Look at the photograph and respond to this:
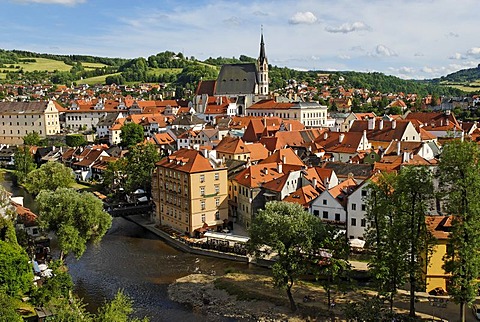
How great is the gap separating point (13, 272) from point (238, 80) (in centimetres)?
9217

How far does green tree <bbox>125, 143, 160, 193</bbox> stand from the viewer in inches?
2108

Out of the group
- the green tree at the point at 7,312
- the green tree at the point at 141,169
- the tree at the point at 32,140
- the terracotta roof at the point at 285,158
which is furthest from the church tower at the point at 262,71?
the green tree at the point at 7,312

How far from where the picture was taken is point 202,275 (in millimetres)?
33750

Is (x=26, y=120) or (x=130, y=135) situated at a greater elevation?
(x=26, y=120)

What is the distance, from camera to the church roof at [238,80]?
114 metres

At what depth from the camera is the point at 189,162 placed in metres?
41.5

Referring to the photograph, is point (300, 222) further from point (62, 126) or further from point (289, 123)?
point (62, 126)

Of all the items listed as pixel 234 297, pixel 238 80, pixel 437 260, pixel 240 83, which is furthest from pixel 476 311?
pixel 238 80

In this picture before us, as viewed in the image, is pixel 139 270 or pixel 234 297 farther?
pixel 139 270

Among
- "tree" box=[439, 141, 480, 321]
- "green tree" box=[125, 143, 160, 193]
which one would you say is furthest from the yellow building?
"green tree" box=[125, 143, 160, 193]

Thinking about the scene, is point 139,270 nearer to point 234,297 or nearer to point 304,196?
point 234,297

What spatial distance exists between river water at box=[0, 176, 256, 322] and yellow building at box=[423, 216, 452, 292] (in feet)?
39.6

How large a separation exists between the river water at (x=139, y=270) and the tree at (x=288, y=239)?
517 centimetres

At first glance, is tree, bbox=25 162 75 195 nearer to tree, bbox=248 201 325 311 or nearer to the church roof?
tree, bbox=248 201 325 311
